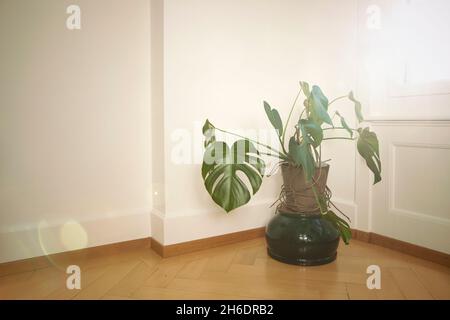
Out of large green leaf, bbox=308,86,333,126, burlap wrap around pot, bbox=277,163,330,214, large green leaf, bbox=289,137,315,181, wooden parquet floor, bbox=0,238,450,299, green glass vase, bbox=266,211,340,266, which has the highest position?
large green leaf, bbox=308,86,333,126

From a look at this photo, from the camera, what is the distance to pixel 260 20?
85.4 inches

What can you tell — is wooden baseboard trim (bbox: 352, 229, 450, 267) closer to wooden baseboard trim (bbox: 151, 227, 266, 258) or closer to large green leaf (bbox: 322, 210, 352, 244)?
large green leaf (bbox: 322, 210, 352, 244)

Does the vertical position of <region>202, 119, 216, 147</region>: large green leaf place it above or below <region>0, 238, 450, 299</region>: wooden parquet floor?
above

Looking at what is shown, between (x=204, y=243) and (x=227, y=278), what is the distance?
425mm

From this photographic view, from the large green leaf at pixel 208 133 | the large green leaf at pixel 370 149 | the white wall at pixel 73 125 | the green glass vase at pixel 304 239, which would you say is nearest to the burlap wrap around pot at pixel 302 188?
the green glass vase at pixel 304 239

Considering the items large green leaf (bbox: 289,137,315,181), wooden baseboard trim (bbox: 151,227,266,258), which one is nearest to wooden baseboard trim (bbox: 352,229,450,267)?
wooden baseboard trim (bbox: 151,227,266,258)

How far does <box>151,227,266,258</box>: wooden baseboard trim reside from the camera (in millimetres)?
1914

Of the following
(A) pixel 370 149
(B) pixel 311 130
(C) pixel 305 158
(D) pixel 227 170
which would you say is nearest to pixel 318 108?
(B) pixel 311 130

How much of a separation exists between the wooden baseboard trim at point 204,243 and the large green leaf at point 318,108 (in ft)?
2.89

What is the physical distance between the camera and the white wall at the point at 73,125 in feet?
5.44

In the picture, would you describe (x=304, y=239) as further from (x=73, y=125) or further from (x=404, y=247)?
(x=73, y=125)

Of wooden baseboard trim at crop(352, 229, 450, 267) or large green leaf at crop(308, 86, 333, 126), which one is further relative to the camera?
wooden baseboard trim at crop(352, 229, 450, 267)

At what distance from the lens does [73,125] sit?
179cm

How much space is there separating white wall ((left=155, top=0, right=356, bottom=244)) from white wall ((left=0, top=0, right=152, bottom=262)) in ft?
0.65
